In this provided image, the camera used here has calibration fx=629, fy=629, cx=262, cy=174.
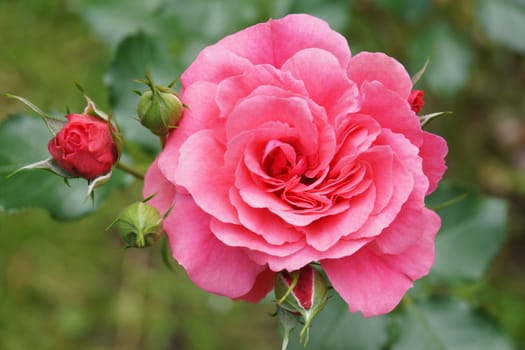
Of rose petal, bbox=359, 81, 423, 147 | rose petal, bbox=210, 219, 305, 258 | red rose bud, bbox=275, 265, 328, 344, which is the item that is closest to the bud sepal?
rose petal, bbox=210, 219, 305, 258

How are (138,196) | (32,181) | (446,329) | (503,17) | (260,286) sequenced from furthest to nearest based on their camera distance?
(138,196), (503,17), (446,329), (32,181), (260,286)

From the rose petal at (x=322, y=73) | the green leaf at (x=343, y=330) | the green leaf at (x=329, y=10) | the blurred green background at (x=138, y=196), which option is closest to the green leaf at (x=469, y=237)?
the green leaf at (x=343, y=330)

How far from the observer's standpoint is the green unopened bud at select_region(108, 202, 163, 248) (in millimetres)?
955

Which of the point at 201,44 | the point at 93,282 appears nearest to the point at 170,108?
the point at 201,44

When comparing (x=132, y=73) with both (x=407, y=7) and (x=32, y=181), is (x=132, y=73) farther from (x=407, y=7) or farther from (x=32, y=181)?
(x=407, y=7)

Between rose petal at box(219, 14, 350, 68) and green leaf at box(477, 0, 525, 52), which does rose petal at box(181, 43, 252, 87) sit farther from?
green leaf at box(477, 0, 525, 52)

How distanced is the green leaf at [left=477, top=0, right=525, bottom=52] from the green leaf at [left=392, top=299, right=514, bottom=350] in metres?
0.85

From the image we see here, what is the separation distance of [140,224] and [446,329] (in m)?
0.97

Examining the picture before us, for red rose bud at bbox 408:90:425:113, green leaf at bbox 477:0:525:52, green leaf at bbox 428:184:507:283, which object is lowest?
green leaf at bbox 428:184:507:283

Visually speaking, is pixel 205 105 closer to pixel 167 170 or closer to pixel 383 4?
pixel 167 170

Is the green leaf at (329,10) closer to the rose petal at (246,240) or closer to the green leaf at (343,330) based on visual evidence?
the green leaf at (343,330)

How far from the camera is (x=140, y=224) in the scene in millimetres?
954

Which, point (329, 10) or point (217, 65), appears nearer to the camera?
point (217, 65)

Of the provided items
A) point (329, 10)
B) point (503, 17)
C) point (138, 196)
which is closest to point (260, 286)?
point (329, 10)
